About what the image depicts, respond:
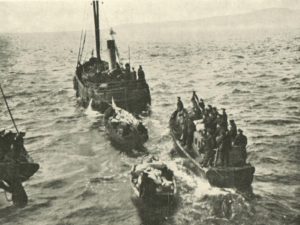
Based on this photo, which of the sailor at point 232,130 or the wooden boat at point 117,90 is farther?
the wooden boat at point 117,90

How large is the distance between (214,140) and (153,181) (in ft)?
10.0

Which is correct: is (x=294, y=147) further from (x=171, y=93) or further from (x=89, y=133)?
(x=171, y=93)

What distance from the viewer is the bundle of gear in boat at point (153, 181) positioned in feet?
51.6

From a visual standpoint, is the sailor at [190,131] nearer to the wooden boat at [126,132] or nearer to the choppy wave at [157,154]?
the choppy wave at [157,154]

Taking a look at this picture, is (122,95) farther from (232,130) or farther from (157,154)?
(232,130)

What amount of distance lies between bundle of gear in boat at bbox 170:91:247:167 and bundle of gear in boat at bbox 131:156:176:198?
1713mm

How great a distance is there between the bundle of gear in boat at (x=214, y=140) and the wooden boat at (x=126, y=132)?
9.30ft

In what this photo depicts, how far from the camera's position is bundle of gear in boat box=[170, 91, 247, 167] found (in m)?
16.6

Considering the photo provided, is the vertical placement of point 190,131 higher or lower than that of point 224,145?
lower

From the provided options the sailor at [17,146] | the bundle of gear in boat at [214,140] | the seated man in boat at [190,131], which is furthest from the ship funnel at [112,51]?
the sailor at [17,146]

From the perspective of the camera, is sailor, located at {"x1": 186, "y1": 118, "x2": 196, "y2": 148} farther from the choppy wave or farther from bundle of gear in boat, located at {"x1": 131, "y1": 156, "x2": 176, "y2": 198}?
bundle of gear in boat, located at {"x1": 131, "y1": 156, "x2": 176, "y2": 198}

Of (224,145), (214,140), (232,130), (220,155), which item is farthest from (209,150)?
(232,130)

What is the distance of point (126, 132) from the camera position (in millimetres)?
22859

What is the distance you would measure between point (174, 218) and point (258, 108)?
19.3 metres
